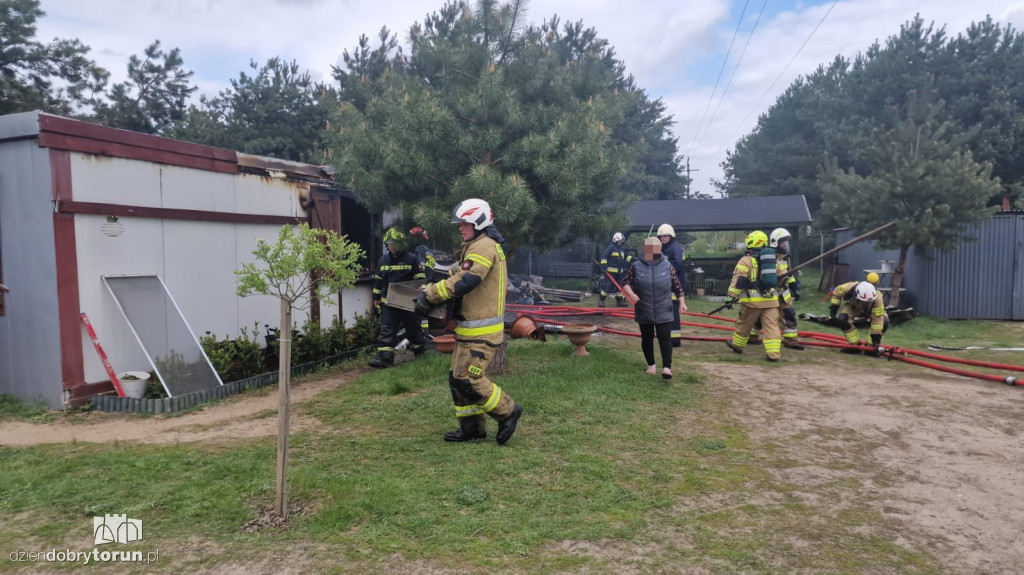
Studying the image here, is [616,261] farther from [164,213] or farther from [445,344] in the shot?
[164,213]

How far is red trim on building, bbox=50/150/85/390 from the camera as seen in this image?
620 cm

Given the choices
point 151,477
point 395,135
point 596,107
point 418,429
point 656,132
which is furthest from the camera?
point 656,132

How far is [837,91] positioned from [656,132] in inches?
384

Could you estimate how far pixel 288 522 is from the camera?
3.62 meters

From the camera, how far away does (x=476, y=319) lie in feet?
16.6

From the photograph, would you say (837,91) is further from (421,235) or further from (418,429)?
(418,429)

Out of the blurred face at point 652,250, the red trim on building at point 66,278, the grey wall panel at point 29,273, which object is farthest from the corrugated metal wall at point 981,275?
the grey wall panel at point 29,273

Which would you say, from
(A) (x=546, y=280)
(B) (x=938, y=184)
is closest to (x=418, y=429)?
(B) (x=938, y=184)

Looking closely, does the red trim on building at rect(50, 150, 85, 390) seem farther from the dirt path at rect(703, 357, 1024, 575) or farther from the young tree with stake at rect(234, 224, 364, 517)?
the dirt path at rect(703, 357, 1024, 575)

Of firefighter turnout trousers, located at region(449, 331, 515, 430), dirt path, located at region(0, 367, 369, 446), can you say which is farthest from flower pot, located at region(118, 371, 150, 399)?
firefighter turnout trousers, located at region(449, 331, 515, 430)

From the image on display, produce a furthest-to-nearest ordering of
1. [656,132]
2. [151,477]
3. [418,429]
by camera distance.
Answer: [656,132], [418,429], [151,477]

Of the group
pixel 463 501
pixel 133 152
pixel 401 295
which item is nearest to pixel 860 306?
pixel 401 295

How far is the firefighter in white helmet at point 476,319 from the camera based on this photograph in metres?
4.96

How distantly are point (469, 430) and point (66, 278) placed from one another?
14.8 ft
